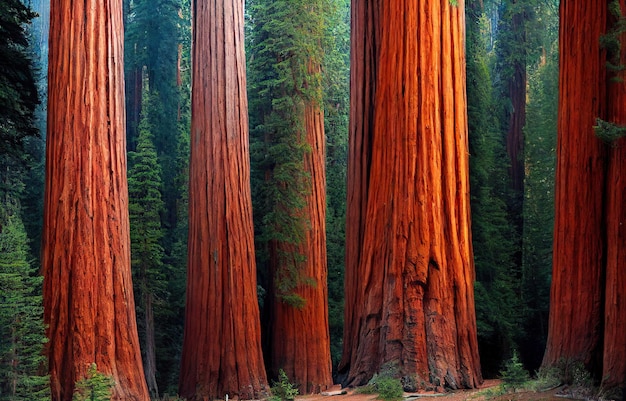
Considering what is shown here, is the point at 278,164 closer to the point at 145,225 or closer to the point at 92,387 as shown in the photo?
the point at 145,225

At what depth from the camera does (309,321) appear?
65.0 feet

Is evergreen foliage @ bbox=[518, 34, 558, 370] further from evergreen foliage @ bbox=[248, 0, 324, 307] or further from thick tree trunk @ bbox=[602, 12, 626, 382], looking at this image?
thick tree trunk @ bbox=[602, 12, 626, 382]

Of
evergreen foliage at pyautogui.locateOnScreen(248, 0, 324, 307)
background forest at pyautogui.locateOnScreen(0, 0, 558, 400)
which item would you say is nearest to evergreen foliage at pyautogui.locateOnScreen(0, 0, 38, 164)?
background forest at pyautogui.locateOnScreen(0, 0, 558, 400)

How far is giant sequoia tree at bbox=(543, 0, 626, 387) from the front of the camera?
10180 millimetres

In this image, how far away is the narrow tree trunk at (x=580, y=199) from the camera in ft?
34.9

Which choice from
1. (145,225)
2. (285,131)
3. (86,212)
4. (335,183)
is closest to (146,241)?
(145,225)

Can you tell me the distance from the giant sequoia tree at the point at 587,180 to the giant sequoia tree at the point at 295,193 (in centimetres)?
919

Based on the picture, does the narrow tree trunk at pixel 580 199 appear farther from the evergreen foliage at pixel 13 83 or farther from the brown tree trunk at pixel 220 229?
the evergreen foliage at pixel 13 83

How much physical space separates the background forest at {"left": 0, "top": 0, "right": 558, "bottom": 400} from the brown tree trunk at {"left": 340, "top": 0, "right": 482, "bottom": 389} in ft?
16.1

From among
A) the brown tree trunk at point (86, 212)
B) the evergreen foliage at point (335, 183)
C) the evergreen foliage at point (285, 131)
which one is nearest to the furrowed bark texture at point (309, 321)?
the evergreen foliage at point (285, 131)

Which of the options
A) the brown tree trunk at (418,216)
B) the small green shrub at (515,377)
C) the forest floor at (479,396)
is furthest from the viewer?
the brown tree trunk at (418,216)

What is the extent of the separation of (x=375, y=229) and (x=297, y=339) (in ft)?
25.2

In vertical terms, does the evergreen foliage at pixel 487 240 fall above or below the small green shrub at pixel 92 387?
above

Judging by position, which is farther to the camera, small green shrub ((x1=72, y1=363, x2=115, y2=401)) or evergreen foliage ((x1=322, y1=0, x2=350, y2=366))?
evergreen foliage ((x1=322, y1=0, x2=350, y2=366))
